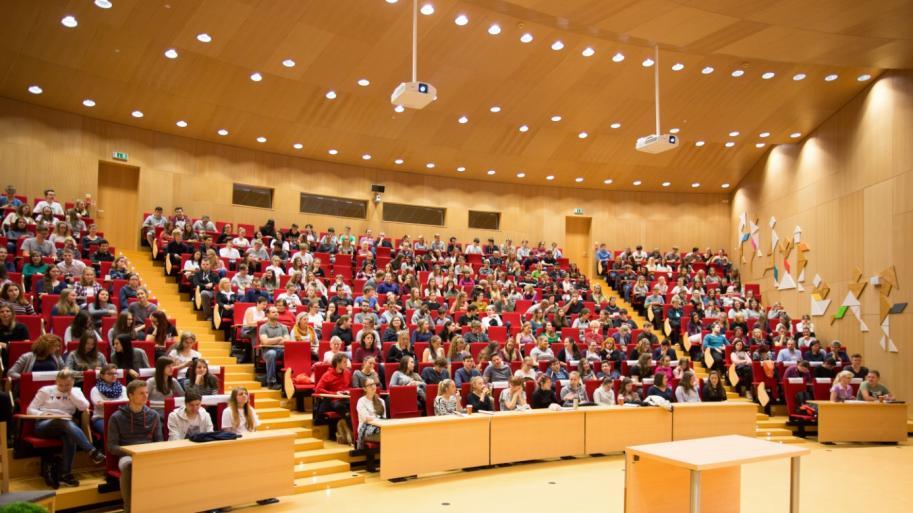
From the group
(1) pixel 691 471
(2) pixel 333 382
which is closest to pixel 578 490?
(1) pixel 691 471

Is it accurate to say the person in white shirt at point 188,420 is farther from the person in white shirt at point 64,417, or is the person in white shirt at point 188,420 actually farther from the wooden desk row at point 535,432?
the wooden desk row at point 535,432

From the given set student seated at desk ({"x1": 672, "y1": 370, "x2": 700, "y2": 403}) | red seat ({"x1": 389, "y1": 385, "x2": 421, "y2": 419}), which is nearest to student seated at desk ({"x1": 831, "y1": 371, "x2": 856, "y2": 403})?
student seated at desk ({"x1": 672, "y1": 370, "x2": 700, "y2": 403})

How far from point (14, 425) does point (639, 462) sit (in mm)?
4903

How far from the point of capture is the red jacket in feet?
25.3

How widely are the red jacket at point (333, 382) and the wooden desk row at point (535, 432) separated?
107 cm

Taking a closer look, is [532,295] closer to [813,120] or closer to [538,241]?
[538,241]

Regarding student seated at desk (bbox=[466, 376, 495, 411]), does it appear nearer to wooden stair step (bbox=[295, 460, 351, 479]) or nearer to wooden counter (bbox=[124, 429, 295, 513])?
wooden stair step (bbox=[295, 460, 351, 479])

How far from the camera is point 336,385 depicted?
773 cm

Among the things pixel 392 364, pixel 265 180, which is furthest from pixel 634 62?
pixel 265 180

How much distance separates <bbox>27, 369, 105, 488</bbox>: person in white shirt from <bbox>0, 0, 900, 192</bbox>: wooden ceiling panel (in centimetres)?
597

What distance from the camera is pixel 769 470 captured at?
772 cm

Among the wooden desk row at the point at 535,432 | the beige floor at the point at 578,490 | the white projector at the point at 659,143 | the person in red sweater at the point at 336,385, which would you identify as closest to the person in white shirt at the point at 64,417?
the beige floor at the point at 578,490

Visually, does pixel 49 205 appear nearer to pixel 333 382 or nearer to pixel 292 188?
pixel 292 188

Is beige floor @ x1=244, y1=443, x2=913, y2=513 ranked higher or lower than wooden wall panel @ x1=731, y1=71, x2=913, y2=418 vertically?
lower
